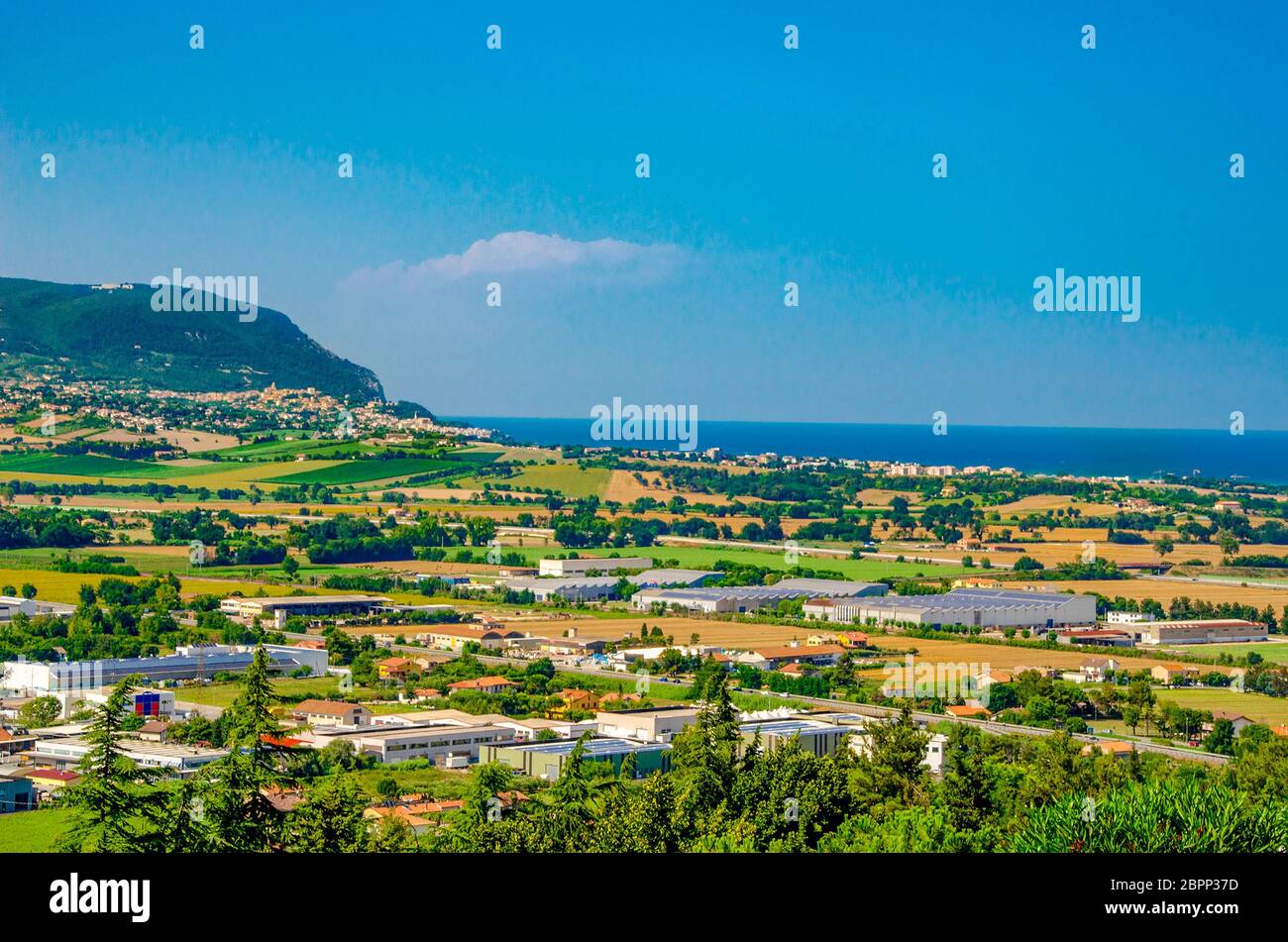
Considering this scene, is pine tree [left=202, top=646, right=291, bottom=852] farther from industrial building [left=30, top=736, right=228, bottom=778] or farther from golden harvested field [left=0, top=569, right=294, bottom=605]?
golden harvested field [left=0, top=569, right=294, bottom=605]

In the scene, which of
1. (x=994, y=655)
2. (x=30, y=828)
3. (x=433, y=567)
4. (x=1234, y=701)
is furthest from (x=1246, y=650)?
(x=30, y=828)

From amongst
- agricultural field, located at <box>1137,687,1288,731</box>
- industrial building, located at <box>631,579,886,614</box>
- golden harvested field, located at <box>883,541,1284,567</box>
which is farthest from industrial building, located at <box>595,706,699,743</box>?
golden harvested field, located at <box>883,541,1284,567</box>

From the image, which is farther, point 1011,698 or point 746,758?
point 1011,698

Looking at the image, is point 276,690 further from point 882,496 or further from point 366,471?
point 882,496

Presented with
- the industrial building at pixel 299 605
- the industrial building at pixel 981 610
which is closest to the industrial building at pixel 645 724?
the industrial building at pixel 299 605
